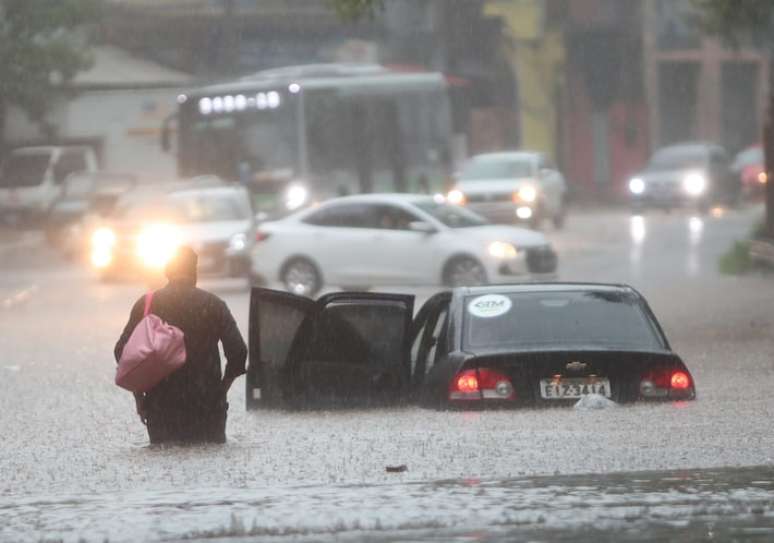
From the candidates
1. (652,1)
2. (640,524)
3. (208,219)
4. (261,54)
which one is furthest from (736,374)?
(652,1)

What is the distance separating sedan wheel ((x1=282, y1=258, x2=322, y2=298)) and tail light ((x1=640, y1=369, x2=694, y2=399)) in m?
17.3

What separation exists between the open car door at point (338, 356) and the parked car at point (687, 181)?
38.9 metres

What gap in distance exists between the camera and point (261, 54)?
66.2 metres

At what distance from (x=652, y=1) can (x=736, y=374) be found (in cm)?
5287

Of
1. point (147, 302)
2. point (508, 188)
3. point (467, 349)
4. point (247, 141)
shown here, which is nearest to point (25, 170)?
point (247, 141)

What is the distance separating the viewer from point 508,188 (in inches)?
1822

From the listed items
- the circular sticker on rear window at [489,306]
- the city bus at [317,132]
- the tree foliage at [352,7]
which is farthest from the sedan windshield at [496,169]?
the circular sticker on rear window at [489,306]

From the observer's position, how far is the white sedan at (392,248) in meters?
30.6

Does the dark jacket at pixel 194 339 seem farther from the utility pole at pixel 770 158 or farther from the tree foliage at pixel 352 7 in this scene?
the utility pole at pixel 770 158

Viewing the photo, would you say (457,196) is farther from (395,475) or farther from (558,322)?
(395,475)

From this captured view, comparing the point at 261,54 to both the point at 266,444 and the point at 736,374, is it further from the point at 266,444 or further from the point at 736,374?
the point at 266,444

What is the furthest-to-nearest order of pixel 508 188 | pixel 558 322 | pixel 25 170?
pixel 25 170 < pixel 508 188 < pixel 558 322

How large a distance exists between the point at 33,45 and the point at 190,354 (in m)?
34.6

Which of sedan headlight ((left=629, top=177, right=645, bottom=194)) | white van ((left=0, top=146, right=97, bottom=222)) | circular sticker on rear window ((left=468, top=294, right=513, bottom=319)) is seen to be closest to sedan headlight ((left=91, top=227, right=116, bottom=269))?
white van ((left=0, top=146, right=97, bottom=222))
